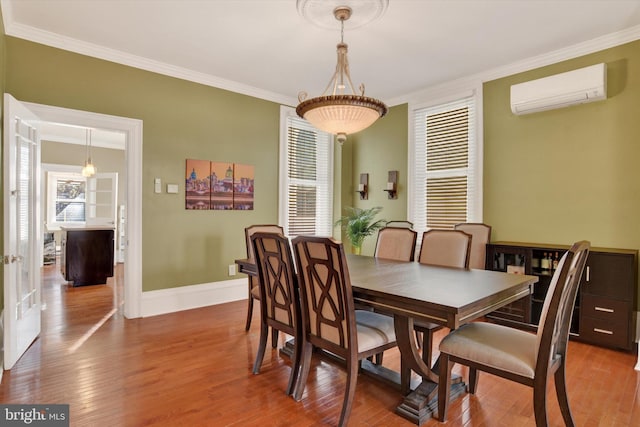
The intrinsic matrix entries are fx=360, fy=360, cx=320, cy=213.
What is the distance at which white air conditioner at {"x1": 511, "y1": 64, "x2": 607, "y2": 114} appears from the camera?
131 inches

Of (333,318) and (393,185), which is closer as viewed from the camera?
(333,318)

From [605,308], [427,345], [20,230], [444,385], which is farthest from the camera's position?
[605,308]

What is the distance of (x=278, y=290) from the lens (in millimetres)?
2445

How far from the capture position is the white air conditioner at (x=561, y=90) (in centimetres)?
333

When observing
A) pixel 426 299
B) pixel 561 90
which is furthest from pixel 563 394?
pixel 561 90

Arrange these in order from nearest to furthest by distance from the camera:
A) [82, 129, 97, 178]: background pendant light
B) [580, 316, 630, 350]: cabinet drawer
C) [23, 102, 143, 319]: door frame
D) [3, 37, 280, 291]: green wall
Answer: [580, 316, 630, 350]: cabinet drawer < [3, 37, 280, 291]: green wall < [23, 102, 143, 319]: door frame < [82, 129, 97, 178]: background pendant light

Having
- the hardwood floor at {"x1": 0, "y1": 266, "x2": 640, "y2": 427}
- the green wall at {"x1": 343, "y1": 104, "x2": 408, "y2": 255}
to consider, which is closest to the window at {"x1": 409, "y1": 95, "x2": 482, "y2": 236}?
the green wall at {"x1": 343, "y1": 104, "x2": 408, "y2": 255}

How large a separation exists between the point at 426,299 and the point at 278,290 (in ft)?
3.46

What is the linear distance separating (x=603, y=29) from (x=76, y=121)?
5045 millimetres

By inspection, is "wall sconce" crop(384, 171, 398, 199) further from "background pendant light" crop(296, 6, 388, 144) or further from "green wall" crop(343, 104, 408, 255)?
"background pendant light" crop(296, 6, 388, 144)

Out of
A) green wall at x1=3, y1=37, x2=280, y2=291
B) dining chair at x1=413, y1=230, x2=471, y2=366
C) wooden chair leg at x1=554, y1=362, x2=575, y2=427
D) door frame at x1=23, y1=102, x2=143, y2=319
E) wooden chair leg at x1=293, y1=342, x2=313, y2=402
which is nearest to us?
wooden chair leg at x1=554, y1=362, x2=575, y2=427

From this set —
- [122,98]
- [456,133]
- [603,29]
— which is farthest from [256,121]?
[603,29]

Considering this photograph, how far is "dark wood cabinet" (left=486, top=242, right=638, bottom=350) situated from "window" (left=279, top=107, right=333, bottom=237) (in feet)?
9.84

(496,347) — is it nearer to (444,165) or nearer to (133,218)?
(444,165)
